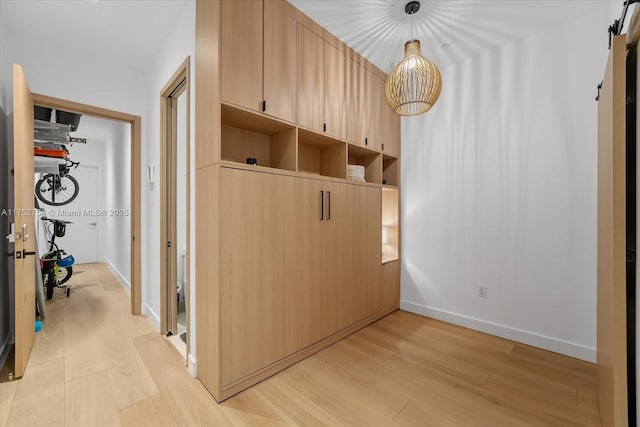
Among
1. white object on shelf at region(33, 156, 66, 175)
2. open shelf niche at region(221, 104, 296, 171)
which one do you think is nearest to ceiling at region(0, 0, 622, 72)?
open shelf niche at region(221, 104, 296, 171)

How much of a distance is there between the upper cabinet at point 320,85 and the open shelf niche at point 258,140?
0.21 m

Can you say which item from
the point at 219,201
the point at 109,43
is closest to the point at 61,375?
the point at 219,201

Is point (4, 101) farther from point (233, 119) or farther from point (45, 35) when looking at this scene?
point (233, 119)

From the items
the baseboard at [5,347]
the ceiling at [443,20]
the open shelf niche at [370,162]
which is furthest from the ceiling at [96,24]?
the baseboard at [5,347]

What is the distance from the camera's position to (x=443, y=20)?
2.32m

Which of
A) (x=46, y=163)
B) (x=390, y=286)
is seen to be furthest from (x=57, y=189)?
(x=390, y=286)

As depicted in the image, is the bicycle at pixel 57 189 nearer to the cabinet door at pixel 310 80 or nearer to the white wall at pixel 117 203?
the white wall at pixel 117 203

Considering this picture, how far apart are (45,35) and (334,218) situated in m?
3.05

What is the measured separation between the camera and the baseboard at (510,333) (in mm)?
2299

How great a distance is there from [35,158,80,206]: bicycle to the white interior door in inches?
9.2

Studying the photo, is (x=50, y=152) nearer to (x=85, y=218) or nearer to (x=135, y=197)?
(x=135, y=197)

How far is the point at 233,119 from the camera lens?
2018 mm

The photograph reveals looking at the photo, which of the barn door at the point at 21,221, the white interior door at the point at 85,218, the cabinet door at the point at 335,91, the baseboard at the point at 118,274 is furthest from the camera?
the white interior door at the point at 85,218

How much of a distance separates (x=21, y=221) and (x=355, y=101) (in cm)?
284
